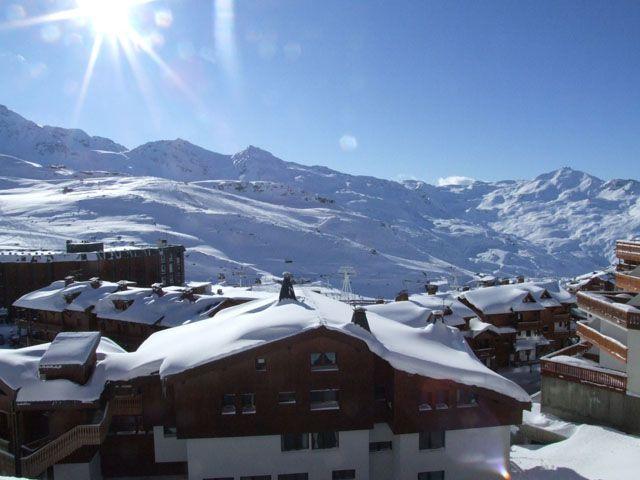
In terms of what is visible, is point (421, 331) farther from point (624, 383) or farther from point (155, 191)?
point (155, 191)

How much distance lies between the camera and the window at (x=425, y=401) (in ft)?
61.7

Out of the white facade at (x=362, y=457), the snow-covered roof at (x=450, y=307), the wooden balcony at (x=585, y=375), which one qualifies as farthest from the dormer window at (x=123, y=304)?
the wooden balcony at (x=585, y=375)

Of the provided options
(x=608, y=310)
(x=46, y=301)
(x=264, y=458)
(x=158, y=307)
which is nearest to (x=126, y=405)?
(x=264, y=458)

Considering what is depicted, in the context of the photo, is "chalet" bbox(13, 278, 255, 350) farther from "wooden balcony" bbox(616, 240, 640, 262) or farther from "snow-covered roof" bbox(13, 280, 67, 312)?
"wooden balcony" bbox(616, 240, 640, 262)

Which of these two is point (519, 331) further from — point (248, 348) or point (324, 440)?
point (248, 348)

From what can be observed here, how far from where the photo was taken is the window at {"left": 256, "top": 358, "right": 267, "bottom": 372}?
58.8 ft

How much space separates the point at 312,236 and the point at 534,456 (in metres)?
137

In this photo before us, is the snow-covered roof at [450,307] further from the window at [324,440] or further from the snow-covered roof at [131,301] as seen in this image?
the window at [324,440]

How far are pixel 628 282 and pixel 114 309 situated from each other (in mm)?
40019

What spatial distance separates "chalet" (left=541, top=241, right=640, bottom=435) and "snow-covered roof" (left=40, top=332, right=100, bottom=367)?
25016 mm

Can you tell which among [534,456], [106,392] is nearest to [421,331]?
[534,456]

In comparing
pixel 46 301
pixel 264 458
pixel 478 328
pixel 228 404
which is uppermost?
pixel 228 404

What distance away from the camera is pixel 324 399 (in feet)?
60.6

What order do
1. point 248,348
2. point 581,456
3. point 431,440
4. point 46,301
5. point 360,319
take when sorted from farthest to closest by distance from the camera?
point 46,301
point 581,456
point 360,319
point 431,440
point 248,348
